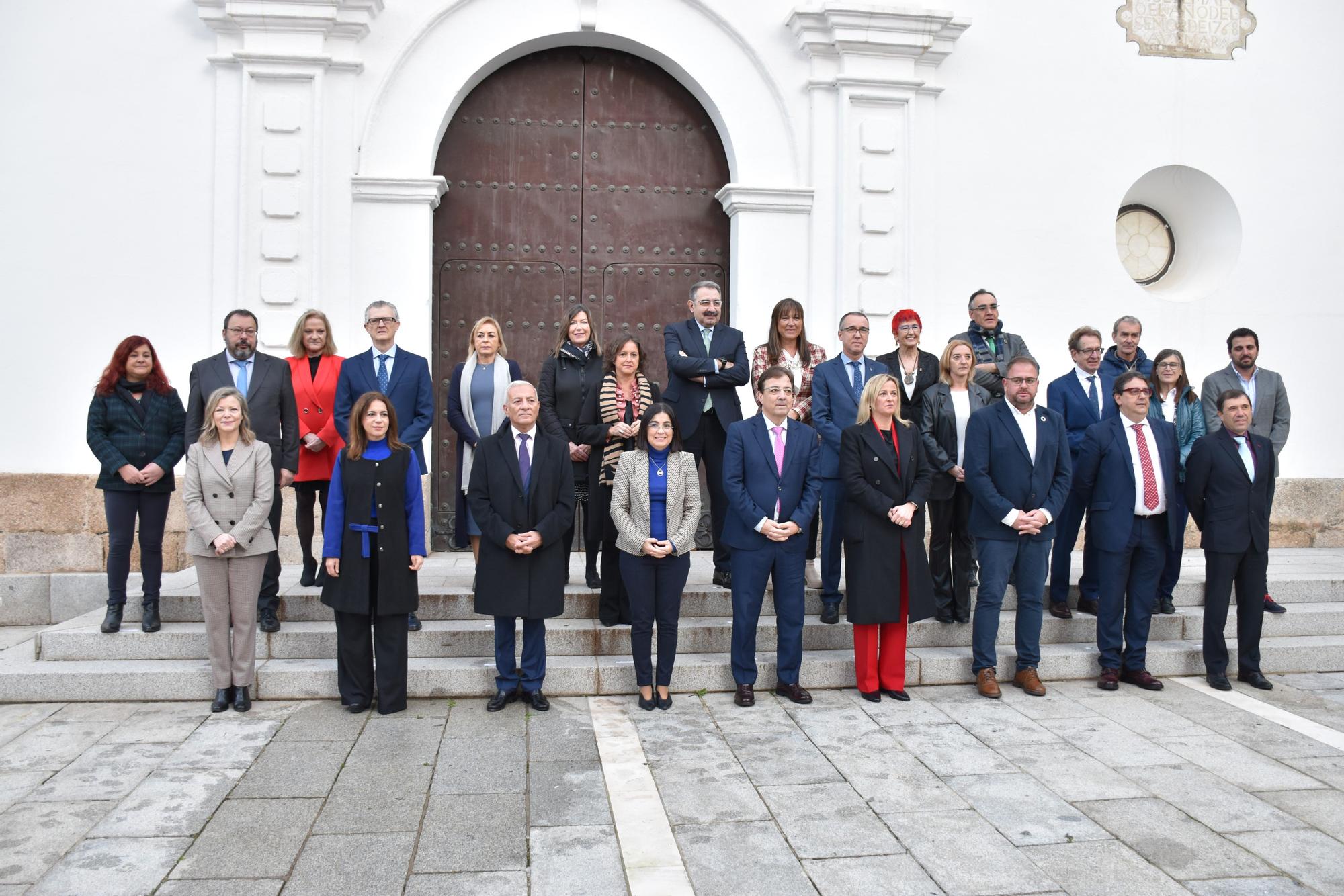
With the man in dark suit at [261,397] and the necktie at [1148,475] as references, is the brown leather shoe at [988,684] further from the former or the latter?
the man in dark suit at [261,397]

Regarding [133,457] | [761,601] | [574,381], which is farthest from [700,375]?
[133,457]

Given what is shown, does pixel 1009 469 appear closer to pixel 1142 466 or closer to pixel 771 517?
pixel 1142 466

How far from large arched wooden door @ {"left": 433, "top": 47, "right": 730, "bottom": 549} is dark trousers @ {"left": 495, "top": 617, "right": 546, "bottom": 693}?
3227mm

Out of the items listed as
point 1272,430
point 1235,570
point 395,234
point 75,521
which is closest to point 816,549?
point 1235,570

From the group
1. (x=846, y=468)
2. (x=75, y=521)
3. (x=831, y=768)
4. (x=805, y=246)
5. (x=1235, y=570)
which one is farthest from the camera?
(x=805, y=246)

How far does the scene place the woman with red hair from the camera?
6043 millimetres

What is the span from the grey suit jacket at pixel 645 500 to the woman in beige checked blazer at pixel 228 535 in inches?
72.5

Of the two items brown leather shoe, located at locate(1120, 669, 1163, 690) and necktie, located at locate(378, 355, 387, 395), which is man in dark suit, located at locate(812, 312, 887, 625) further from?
necktie, located at locate(378, 355, 387, 395)

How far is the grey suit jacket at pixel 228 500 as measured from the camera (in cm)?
540

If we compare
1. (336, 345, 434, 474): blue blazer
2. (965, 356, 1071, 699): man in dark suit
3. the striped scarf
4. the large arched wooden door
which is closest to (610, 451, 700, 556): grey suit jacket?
the striped scarf

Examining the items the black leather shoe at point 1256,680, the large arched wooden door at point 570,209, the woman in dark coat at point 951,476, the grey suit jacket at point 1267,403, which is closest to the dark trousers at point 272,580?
the large arched wooden door at point 570,209

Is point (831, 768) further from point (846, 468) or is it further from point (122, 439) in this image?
point (122, 439)

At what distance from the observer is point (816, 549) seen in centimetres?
768

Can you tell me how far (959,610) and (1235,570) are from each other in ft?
5.23
